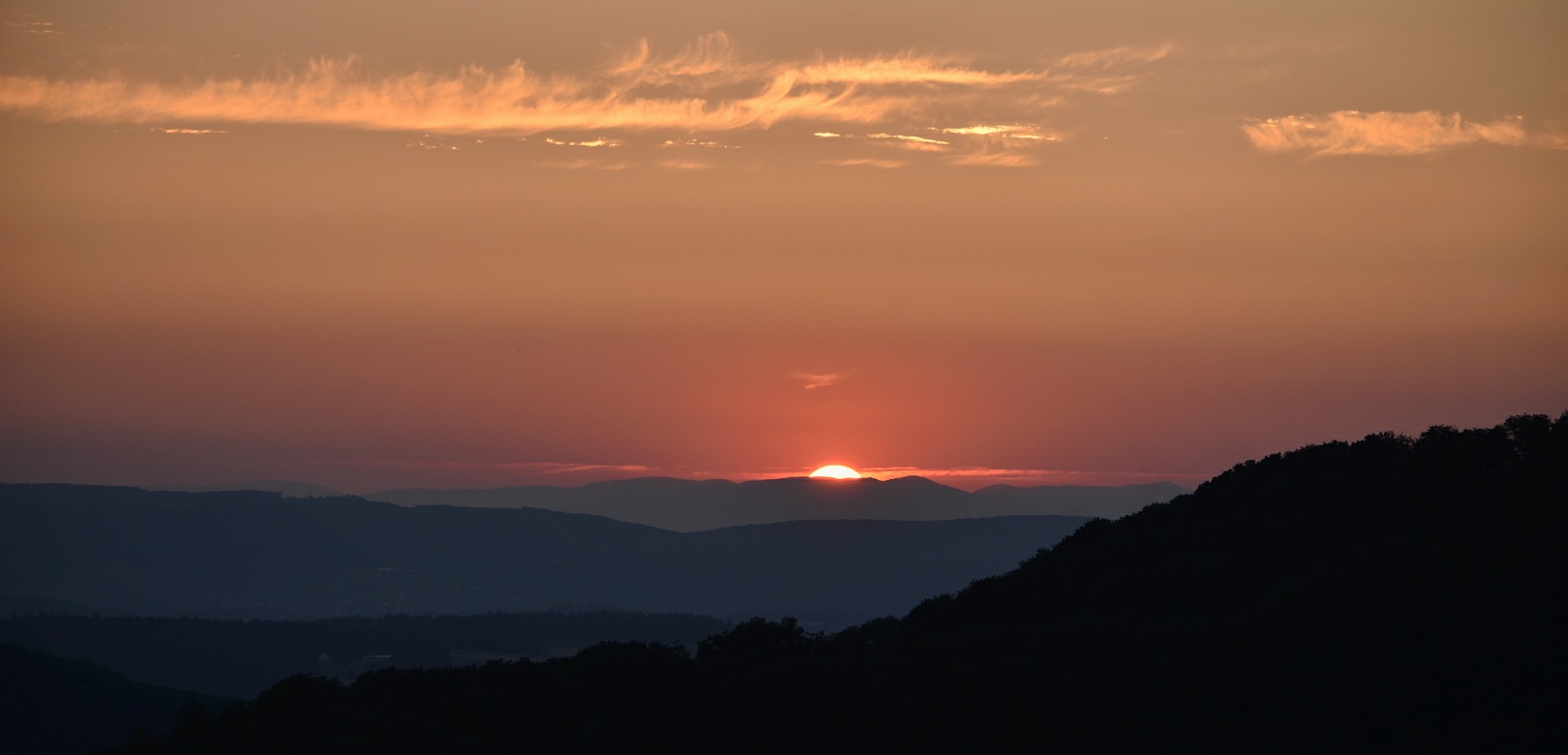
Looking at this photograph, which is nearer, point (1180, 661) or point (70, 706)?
point (1180, 661)

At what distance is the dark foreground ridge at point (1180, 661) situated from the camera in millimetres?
44781

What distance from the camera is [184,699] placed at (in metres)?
169

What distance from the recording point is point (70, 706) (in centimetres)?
16738

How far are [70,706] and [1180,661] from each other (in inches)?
6027

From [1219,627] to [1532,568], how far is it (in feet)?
36.4

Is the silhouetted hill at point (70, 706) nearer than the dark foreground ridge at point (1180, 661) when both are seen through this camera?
No

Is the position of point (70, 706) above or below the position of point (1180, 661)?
below

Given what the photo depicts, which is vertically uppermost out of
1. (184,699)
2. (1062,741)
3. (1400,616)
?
(1400,616)

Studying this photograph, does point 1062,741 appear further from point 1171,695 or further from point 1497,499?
point 1497,499

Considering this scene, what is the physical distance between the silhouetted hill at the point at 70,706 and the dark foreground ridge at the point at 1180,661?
368ft

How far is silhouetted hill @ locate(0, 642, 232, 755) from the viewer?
531 feet

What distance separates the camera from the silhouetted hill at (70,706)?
16200cm

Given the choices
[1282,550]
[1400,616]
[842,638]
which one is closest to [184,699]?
[842,638]

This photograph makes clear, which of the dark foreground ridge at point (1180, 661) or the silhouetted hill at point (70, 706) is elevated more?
the dark foreground ridge at point (1180, 661)
